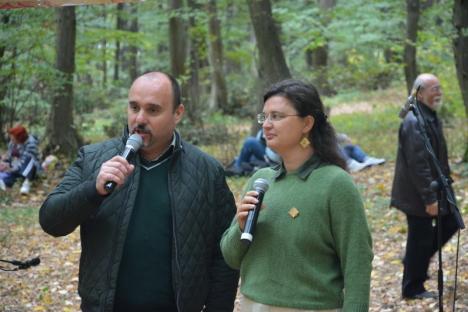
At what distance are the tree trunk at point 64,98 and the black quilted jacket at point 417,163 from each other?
33.8ft

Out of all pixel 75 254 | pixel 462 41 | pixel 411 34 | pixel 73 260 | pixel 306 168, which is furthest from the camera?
pixel 411 34

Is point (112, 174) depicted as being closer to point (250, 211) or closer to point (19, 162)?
point (250, 211)

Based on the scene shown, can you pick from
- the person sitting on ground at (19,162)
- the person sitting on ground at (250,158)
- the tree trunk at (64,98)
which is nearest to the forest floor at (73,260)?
the person sitting on ground at (19,162)

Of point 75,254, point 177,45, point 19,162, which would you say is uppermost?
point 177,45

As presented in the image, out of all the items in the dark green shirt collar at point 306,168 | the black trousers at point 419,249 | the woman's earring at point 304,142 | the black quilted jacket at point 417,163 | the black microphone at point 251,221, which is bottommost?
the black trousers at point 419,249

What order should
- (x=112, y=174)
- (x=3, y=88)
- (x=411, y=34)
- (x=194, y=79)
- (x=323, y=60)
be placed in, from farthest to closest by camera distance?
(x=194, y=79), (x=323, y=60), (x=411, y=34), (x=3, y=88), (x=112, y=174)

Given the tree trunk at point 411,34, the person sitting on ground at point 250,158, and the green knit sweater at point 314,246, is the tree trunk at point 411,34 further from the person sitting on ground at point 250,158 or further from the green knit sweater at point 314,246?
the green knit sweater at point 314,246

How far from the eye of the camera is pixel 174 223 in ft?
10.9

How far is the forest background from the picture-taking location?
28.8ft

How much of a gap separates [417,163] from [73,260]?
492 centimetres

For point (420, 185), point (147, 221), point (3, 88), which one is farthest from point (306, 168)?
point (3, 88)

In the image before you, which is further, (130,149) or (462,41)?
(462,41)

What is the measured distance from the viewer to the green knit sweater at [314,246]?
119 inches

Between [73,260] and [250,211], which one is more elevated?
[250,211]
